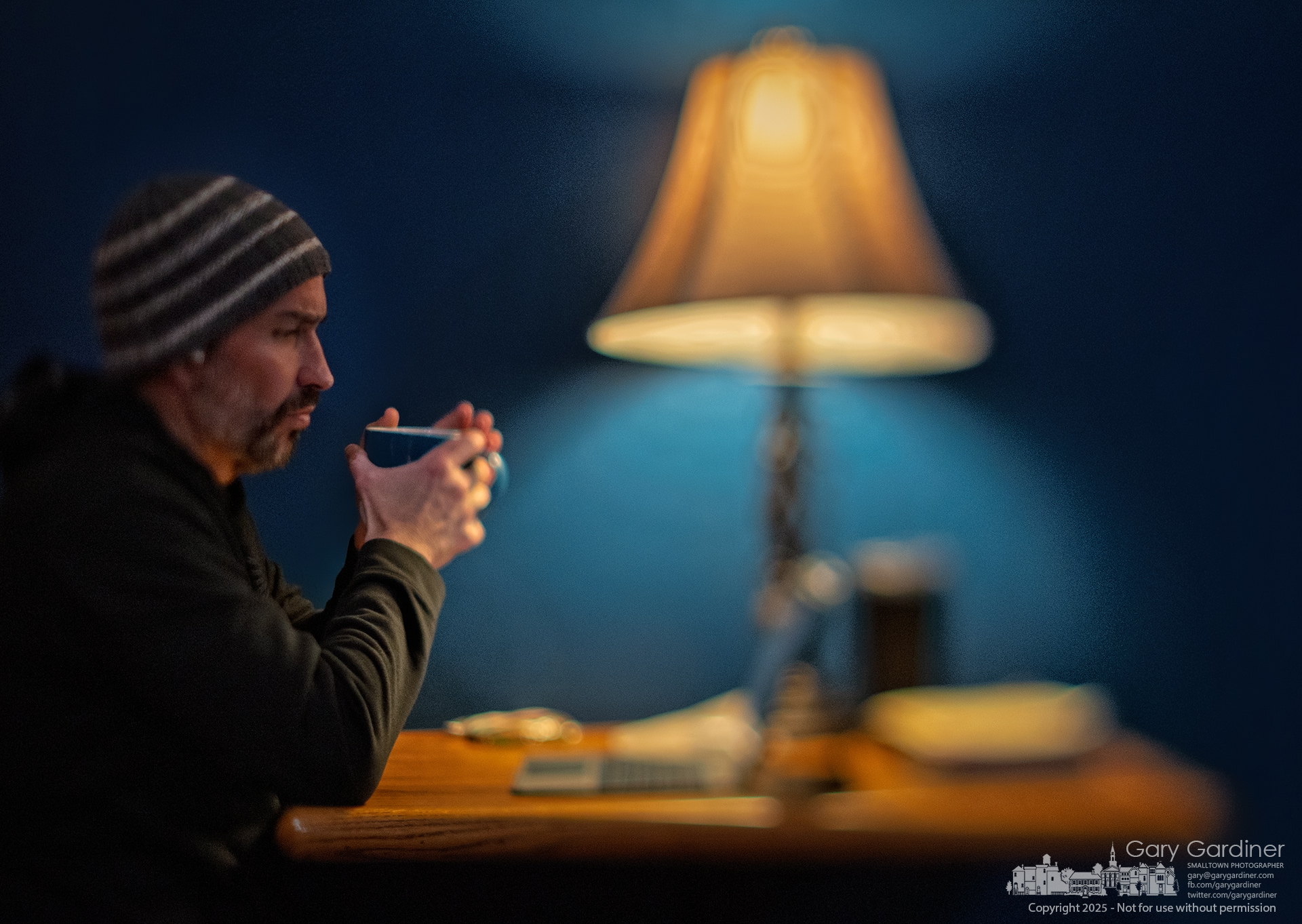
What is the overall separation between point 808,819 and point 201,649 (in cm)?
51

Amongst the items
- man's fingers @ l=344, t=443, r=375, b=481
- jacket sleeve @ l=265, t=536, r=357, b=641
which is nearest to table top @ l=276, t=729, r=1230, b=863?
jacket sleeve @ l=265, t=536, r=357, b=641

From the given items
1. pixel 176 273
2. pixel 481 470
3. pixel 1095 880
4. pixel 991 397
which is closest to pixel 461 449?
pixel 481 470

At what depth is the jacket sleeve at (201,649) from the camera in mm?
738

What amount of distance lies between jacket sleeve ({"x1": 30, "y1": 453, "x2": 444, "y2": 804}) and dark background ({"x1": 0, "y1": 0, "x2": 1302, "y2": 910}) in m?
0.52

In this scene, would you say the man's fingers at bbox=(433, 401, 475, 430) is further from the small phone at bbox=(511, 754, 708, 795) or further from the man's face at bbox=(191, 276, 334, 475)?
the small phone at bbox=(511, 754, 708, 795)

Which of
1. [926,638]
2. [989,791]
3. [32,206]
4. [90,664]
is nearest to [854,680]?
[926,638]

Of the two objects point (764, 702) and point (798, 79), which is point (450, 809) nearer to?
point (764, 702)

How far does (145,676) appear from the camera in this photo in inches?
29.3

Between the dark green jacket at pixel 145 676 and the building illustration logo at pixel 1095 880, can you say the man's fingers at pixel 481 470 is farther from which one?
the building illustration logo at pixel 1095 880

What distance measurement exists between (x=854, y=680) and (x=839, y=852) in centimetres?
42

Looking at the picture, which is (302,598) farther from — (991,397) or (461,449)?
(991,397)

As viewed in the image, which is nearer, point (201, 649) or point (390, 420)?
point (201, 649)

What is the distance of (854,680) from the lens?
117 centimetres

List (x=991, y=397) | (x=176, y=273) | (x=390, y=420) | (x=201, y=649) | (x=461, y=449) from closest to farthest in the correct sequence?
(x=201, y=649) < (x=176, y=273) < (x=461, y=449) < (x=390, y=420) < (x=991, y=397)
